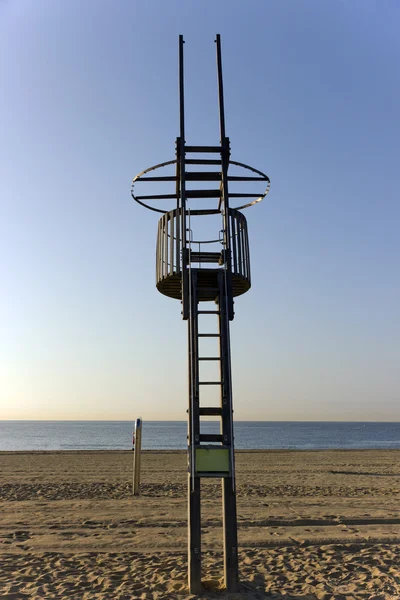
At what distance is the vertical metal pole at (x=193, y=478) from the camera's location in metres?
5.77

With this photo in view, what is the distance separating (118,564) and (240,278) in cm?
436

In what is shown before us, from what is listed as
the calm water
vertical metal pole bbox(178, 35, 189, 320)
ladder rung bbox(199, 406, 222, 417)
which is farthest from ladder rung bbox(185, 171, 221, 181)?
the calm water

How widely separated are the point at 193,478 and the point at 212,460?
0.31 m

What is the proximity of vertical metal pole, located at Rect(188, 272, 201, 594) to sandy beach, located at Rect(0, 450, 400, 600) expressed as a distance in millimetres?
271

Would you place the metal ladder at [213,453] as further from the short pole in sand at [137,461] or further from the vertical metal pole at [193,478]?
the short pole in sand at [137,461]

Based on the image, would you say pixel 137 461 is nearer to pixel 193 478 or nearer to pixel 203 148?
pixel 193 478

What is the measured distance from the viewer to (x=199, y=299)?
275 inches

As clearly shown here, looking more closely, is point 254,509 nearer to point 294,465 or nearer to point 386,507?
point 386,507

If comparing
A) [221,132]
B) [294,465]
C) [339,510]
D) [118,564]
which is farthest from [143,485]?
[221,132]

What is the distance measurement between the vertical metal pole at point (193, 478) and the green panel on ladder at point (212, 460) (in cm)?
8

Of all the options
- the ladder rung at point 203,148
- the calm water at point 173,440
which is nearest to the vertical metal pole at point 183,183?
the ladder rung at point 203,148

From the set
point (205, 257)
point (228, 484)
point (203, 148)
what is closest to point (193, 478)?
point (228, 484)

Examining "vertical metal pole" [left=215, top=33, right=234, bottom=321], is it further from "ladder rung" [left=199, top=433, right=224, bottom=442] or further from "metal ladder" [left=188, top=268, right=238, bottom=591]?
"ladder rung" [left=199, top=433, right=224, bottom=442]

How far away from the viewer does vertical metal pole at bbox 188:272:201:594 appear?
5.77m
